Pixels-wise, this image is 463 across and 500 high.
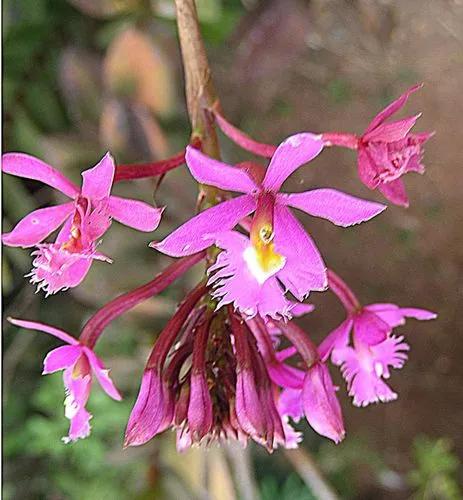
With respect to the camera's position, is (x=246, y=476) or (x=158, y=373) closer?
(x=158, y=373)

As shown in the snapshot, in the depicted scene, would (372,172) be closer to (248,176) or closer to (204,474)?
(248,176)

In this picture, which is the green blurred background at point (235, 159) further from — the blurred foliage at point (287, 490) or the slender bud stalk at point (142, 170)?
the slender bud stalk at point (142, 170)

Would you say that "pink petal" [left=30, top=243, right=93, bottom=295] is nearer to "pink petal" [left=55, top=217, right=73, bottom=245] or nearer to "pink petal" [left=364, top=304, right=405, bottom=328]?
"pink petal" [left=55, top=217, right=73, bottom=245]

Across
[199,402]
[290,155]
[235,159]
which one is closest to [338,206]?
[290,155]

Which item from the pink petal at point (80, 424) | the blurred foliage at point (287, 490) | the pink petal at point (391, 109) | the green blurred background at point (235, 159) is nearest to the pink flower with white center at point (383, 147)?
the pink petal at point (391, 109)

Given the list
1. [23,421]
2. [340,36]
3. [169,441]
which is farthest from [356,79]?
[23,421]

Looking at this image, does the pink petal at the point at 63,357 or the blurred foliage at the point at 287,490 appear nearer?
the pink petal at the point at 63,357

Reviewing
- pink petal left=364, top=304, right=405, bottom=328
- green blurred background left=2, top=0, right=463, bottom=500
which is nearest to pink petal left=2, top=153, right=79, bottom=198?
pink petal left=364, top=304, right=405, bottom=328
